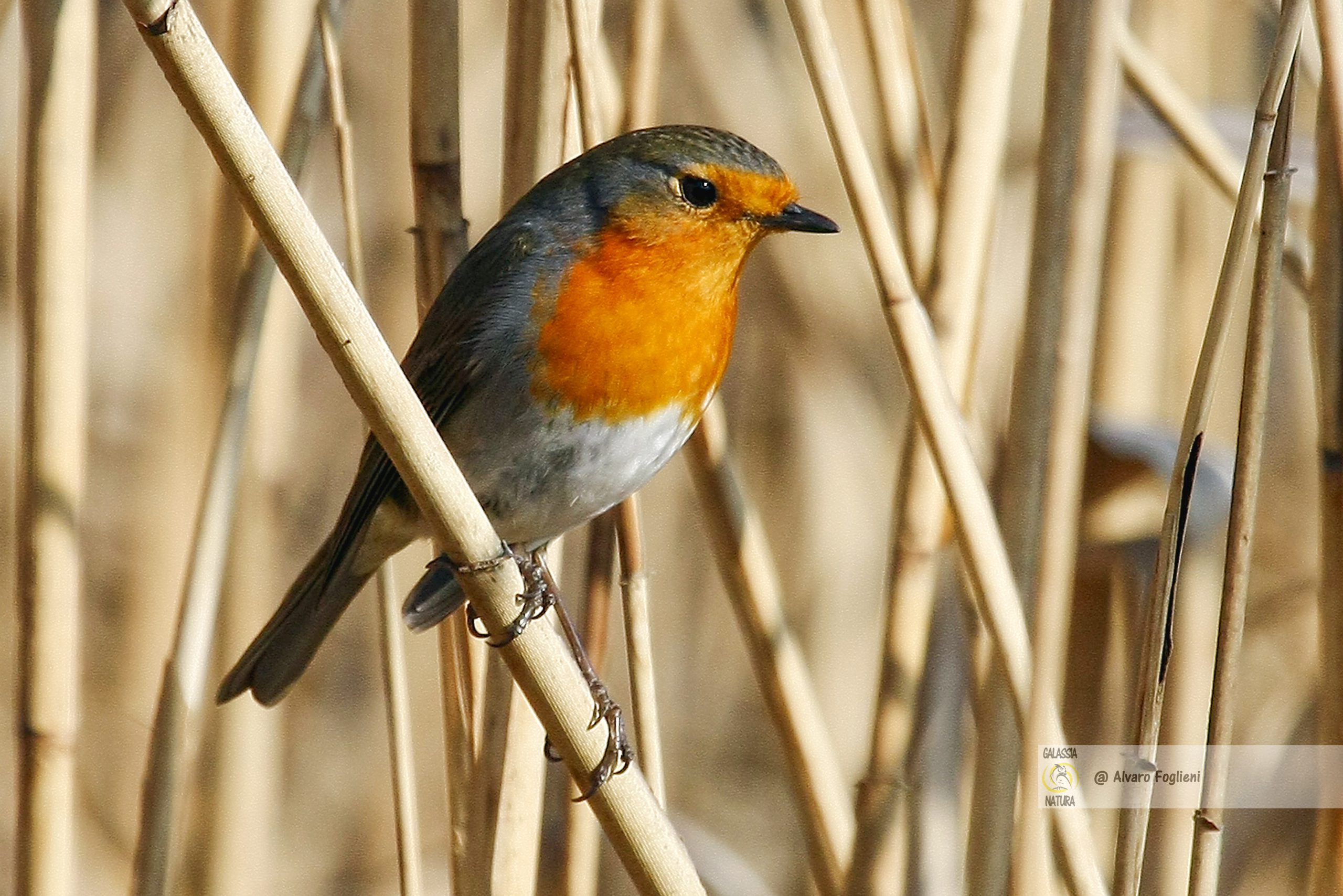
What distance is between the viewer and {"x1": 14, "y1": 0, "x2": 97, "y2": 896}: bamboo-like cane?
1492 millimetres

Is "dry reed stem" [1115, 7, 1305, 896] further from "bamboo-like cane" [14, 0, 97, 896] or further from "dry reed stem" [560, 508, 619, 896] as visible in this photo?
"bamboo-like cane" [14, 0, 97, 896]

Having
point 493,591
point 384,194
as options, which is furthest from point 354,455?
point 493,591

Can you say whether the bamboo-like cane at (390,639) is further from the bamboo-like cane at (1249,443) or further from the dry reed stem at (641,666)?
the bamboo-like cane at (1249,443)

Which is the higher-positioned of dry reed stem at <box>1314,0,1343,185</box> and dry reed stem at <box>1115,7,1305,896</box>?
dry reed stem at <box>1314,0,1343,185</box>

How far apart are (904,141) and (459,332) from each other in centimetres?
64

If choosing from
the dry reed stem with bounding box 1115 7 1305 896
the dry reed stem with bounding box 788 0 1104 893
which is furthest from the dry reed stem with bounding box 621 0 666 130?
the dry reed stem with bounding box 1115 7 1305 896

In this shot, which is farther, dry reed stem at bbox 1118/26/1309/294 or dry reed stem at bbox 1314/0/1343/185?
dry reed stem at bbox 1118/26/1309/294

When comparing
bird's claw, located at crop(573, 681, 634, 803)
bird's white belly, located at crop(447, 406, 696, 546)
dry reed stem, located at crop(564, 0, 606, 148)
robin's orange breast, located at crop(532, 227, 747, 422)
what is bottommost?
bird's claw, located at crop(573, 681, 634, 803)

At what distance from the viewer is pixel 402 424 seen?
39.9 inches

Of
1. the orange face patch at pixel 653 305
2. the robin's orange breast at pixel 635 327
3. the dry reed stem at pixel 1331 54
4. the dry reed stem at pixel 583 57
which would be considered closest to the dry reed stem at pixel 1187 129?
the dry reed stem at pixel 1331 54

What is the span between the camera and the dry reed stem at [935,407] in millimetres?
1470

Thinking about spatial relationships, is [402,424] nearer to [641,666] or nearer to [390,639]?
[641,666]

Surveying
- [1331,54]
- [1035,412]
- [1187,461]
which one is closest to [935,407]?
[1035,412]

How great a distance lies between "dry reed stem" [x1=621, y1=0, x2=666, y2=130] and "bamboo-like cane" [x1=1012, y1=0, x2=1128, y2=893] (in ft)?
1.60
